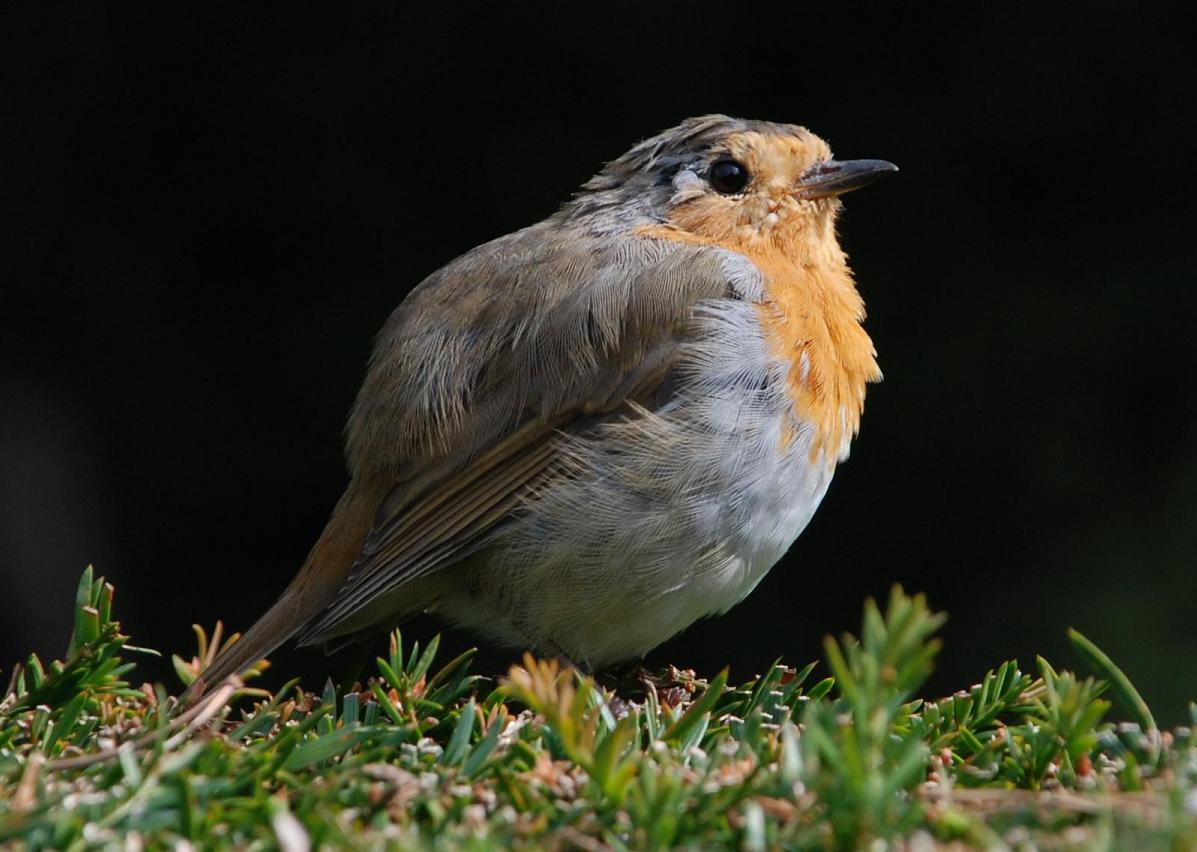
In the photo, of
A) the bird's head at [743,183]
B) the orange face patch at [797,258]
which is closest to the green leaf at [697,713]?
the orange face patch at [797,258]

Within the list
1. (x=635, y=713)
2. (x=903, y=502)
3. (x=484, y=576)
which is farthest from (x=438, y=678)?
(x=903, y=502)

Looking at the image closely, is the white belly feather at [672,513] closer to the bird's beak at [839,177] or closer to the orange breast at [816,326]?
the orange breast at [816,326]

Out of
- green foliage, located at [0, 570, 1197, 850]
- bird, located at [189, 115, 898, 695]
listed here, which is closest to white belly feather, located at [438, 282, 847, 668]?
bird, located at [189, 115, 898, 695]

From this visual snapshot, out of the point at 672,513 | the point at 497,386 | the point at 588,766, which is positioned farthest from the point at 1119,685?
the point at 497,386

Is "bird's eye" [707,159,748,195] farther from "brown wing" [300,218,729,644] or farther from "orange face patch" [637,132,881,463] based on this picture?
"brown wing" [300,218,729,644]

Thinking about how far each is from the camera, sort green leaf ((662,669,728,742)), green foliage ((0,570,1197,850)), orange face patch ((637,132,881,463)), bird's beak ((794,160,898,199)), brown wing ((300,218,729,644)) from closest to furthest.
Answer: green foliage ((0,570,1197,850)) < green leaf ((662,669,728,742)) < brown wing ((300,218,729,644)) < orange face patch ((637,132,881,463)) < bird's beak ((794,160,898,199))

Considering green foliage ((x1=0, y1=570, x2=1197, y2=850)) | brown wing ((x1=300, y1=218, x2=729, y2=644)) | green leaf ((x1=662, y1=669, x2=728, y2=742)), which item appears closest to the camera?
green foliage ((x1=0, y1=570, x2=1197, y2=850))

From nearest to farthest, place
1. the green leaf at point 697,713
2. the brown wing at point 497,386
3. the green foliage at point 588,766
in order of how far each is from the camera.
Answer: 1. the green foliage at point 588,766
2. the green leaf at point 697,713
3. the brown wing at point 497,386

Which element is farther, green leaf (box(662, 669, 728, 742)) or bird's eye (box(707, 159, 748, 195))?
bird's eye (box(707, 159, 748, 195))

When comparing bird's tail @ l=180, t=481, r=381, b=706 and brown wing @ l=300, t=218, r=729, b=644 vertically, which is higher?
brown wing @ l=300, t=218, r=729, b=644
